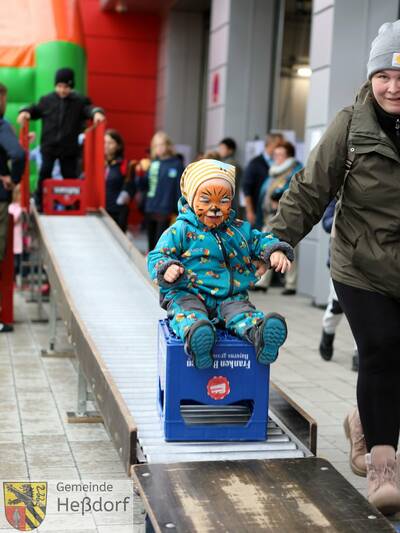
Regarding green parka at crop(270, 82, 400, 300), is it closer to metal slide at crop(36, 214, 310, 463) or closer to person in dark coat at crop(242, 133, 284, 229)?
metal slide at crop(36, 214, 310, 463)

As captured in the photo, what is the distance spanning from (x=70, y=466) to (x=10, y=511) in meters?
0.72

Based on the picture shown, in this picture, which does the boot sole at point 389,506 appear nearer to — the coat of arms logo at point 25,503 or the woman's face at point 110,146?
the coat of arms logo at point 25,503

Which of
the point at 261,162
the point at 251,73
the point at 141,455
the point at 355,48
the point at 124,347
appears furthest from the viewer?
the point at 251,73

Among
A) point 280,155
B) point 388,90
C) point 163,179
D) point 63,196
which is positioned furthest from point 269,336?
point 163,179

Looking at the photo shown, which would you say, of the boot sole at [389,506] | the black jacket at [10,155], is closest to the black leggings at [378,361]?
→ the boot sole at [389,506]

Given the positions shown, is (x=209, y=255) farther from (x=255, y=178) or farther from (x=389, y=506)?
(x=255, y=178)

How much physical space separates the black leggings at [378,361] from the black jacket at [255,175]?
8040 millimetres

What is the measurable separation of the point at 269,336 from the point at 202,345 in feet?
0.94

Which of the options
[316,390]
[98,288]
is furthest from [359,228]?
[98,288]

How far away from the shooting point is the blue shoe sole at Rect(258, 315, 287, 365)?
11.8 feet

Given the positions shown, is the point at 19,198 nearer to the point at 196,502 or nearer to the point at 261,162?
the point at 261,162

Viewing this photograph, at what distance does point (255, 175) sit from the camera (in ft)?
38.5

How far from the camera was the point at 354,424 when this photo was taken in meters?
4.25

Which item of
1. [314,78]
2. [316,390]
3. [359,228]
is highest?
[314,78]
